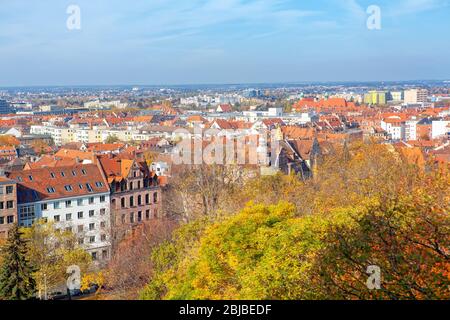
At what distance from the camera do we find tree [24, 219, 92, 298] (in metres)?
25.0

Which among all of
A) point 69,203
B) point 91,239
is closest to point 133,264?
point 91,239

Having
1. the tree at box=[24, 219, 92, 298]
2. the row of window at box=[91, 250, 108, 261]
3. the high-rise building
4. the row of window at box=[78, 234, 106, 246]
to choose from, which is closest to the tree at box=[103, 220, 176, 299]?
the tree at box=[24, 219, 92, 298]

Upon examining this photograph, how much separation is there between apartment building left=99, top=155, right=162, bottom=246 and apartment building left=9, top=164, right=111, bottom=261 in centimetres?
72

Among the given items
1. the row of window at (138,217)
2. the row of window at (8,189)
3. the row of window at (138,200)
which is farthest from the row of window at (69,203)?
the row of window at (8,189)

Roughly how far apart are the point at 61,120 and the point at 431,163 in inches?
4004

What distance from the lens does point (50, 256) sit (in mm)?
26594

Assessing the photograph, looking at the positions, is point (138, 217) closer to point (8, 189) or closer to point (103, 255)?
point (103, 255)

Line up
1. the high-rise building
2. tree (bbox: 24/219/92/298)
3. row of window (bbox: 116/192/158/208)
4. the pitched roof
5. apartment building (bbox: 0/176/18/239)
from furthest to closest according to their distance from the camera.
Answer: the high-rise building, row of window (bbox: 116/192/158/208), the pitched roof, apartment building (bbox: 0/176/18/239), tree (bbox: 24/219/92/298)

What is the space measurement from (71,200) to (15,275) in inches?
A: 675

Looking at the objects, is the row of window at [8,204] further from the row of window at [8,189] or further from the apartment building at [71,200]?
the apartment building at [71,200]

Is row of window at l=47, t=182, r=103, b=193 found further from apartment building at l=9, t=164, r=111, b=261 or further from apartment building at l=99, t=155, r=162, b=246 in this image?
apartment building at l=99, t=155, r=162, b=246

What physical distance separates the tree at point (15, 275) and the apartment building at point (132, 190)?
671 inches

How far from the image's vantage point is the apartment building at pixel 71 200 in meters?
36.1
